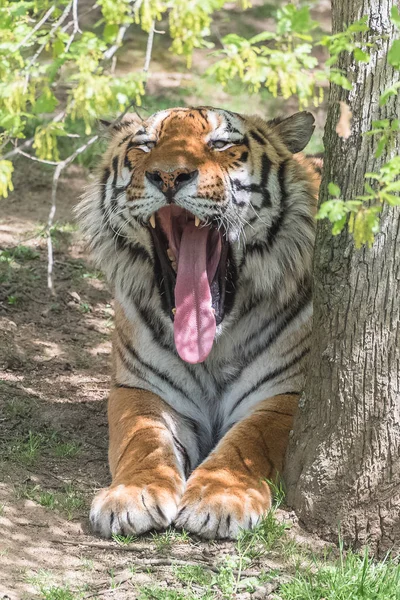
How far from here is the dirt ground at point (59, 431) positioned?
3469 mm

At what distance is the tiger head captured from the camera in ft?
14.0

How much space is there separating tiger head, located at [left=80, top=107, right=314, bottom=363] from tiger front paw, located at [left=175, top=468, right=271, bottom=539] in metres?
0.67

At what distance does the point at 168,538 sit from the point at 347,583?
780mm

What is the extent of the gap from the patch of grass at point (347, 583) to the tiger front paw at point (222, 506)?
0.36 metres

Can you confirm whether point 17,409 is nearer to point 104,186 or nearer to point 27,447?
point 27,447

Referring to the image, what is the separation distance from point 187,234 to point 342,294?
3.67ft

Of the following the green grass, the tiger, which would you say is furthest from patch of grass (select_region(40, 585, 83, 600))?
the green grass

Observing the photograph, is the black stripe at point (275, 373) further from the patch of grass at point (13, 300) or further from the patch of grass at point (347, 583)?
the patch of grass at point (13, 300)

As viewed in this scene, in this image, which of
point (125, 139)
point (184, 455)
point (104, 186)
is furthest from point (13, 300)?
point (184, 455)

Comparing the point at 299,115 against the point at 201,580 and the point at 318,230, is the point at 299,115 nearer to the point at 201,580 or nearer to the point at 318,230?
the point at 318,230

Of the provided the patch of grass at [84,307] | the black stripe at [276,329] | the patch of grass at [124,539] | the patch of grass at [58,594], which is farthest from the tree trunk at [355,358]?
the patch of grass at [84,307]

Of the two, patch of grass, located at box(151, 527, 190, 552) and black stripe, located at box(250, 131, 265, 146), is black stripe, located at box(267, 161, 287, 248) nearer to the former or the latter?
black stripe, located at box(250, 131, 265, 146)

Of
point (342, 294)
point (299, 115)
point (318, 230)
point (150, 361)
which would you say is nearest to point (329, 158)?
point (318, 230)

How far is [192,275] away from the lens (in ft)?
14.5
